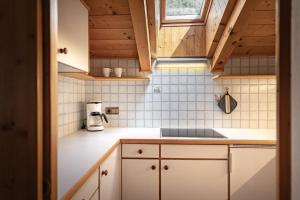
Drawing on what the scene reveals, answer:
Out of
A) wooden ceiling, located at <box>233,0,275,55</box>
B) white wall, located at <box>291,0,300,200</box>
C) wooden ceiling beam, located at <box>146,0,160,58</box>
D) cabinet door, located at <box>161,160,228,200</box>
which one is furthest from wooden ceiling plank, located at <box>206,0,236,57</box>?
cabinet door, located at <box>161,160,228,200</box>

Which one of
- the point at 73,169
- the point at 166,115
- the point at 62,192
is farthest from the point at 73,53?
the point at 166,115

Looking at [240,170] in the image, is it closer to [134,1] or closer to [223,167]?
[223,167]

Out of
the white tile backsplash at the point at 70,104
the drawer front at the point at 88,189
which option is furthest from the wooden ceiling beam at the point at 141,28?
the drawer front at the point at 88,189

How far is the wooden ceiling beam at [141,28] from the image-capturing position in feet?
4.72

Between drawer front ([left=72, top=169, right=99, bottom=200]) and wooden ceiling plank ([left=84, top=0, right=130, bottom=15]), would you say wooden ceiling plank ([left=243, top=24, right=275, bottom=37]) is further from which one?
drawer front ([left=72, top=169, right=99, bottom=200])

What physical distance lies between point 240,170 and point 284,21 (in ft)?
4.96

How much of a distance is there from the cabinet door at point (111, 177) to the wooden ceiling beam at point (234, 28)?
53.5 inches

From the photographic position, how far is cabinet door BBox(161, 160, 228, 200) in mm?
1807

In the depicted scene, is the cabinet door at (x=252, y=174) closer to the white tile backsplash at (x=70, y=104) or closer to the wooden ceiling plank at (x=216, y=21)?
the wooden ceiling plank at (x=216, y=21)

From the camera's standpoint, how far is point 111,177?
152cm

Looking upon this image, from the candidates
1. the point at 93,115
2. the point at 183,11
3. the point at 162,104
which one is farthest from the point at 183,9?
the point at 93,115

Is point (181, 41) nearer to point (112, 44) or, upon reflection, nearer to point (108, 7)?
point (112, 44)

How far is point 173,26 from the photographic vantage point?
7.64 feet

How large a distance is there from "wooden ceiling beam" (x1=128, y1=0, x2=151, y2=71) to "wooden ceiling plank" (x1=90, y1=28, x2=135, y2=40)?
20cm
